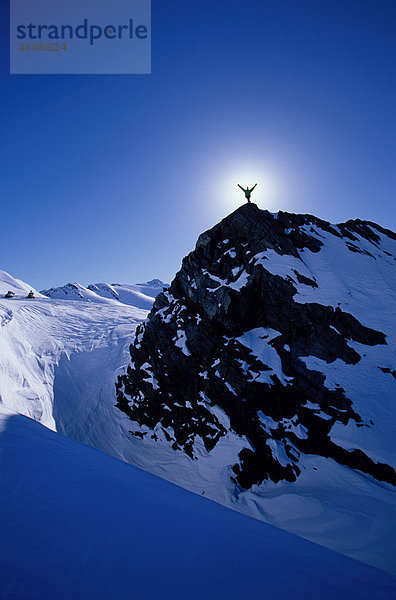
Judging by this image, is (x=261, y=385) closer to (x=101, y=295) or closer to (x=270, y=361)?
(x=270, y=361)

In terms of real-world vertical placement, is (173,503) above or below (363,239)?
below

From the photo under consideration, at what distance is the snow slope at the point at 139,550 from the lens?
185 centimetres

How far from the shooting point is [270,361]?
13.0 metres

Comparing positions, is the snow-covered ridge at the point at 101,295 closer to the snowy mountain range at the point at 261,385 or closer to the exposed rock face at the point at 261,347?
the snowy mountain range at the point at 261,385

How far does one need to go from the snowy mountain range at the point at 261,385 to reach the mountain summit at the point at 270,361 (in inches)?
2.6

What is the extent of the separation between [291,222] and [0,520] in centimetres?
2143

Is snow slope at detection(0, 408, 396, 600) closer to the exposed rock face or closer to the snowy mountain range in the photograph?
the snowy mountain range

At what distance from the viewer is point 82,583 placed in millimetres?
1801

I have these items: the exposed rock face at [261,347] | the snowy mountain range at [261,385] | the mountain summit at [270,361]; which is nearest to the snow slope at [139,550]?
the snowy mountain range at [261,385]

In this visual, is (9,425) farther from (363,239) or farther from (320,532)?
(363,239)

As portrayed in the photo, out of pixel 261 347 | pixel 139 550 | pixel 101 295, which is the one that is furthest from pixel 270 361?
pixel 101 295

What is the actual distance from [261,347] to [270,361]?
3.22ft

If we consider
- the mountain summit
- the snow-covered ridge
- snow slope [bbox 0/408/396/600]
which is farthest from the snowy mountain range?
the snow-covered ridge

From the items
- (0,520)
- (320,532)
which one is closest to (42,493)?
(0,520)
